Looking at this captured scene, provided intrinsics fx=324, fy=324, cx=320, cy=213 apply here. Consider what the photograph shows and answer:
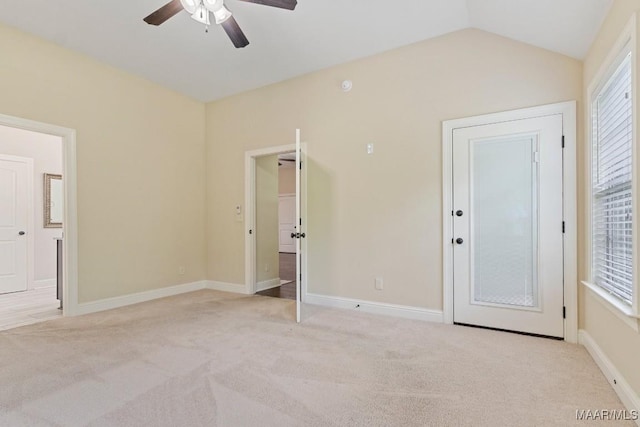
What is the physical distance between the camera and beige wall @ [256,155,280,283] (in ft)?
16.8

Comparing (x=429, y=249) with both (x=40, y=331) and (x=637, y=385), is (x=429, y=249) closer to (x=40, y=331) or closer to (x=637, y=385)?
(x=637, y=385)

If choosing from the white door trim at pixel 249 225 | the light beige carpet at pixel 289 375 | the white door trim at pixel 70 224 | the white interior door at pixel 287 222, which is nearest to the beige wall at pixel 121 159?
the white door trim at pixel 70 224

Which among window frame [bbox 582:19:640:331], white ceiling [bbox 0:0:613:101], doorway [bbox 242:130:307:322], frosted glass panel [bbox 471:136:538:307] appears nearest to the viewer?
window frame [bbox 582:19:640:331]

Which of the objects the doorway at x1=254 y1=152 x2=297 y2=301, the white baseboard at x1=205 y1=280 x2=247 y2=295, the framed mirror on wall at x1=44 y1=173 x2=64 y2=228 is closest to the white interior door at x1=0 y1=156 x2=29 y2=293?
the framed mirror on wall at x1=44 y1=173 x2=64 y2=228

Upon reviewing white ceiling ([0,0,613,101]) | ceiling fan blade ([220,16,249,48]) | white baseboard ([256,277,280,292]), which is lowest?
white baseboard ([256,277,280,292])

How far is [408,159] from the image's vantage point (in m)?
3.64

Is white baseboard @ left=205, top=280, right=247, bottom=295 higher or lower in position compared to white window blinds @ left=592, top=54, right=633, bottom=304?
lower

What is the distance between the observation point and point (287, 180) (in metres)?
11.1

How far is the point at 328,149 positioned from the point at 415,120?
3.70 ft

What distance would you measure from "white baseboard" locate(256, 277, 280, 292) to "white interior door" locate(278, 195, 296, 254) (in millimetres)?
5494

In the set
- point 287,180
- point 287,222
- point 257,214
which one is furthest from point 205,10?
point 287,222

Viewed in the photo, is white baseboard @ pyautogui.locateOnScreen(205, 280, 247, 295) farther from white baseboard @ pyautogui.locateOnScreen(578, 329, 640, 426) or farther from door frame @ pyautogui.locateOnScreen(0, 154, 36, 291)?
white baseboard @ pyautogui.locateOnScreen(578, 329, 640, 426)

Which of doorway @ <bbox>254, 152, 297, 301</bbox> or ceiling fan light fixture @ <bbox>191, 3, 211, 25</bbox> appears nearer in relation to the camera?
ceiling fan light fixture @ <bbox>191, 3, 211, 25</bbox>

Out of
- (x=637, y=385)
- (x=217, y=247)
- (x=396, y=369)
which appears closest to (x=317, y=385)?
(x=396, y=369)
